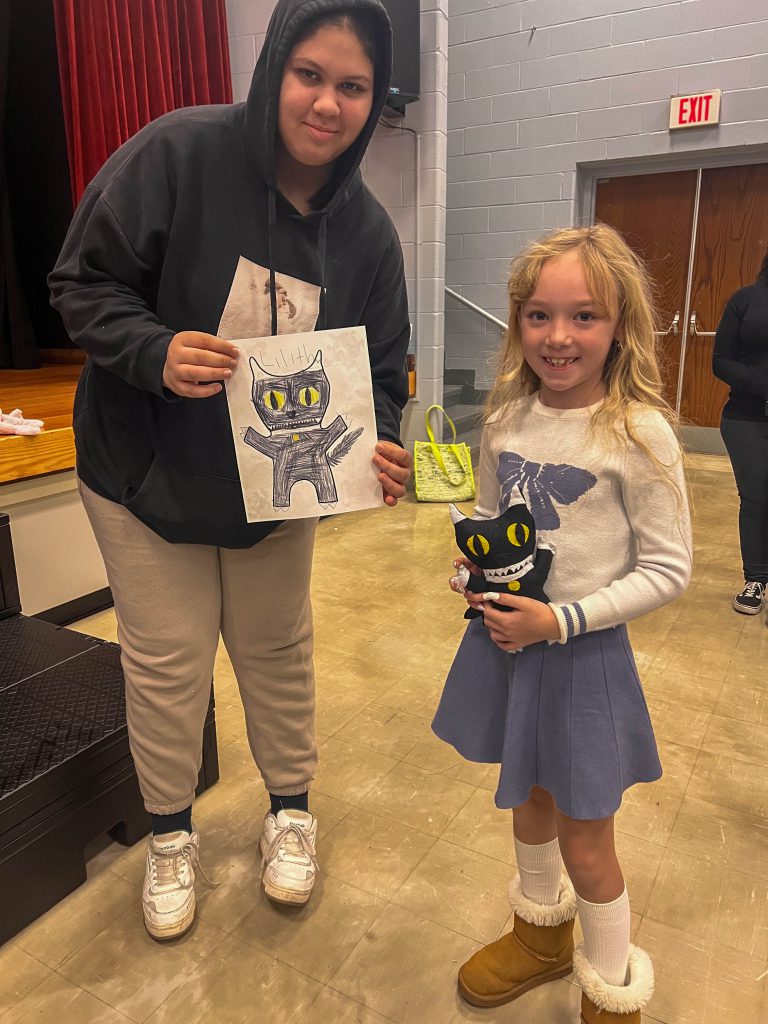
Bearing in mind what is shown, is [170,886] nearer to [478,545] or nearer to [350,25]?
[478,545]

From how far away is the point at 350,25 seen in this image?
3.27 feet

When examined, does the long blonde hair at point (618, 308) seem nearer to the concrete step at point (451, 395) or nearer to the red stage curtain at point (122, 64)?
the red stage curtain at point (122, 64)

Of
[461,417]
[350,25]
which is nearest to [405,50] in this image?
[461,417]

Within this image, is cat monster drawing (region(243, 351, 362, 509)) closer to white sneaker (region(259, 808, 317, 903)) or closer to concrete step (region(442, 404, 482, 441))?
white sneaker (region(259, 808, 317, 903))

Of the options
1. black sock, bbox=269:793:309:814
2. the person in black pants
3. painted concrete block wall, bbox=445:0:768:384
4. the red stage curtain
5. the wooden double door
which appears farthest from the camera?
the wooden double door

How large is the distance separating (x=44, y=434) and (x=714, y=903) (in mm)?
2128

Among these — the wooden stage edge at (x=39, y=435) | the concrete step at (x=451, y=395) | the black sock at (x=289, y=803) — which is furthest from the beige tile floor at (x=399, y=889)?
the concrete step at (x=451, y=395)

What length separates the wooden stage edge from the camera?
2.26 meters

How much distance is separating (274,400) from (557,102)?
197 inches

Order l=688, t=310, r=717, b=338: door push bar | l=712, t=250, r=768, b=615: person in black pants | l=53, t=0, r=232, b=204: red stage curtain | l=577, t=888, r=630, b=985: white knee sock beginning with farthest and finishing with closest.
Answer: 1. l=688, t=310, r=717, b=338: door push bar
2. l=53, t=0, r=232, b=204: red stage curtain
3. l=712, t=250, r=768, b=615: person in black pants
4. l=577, t=888, r=630, b=985: white knee sock

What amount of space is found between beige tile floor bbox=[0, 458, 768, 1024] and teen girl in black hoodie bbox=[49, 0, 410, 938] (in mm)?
87

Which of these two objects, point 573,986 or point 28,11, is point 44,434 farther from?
point 28,11

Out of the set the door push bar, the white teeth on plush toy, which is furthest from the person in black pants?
the door push bar

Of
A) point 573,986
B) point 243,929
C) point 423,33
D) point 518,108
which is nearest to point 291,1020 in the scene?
point 243,929
